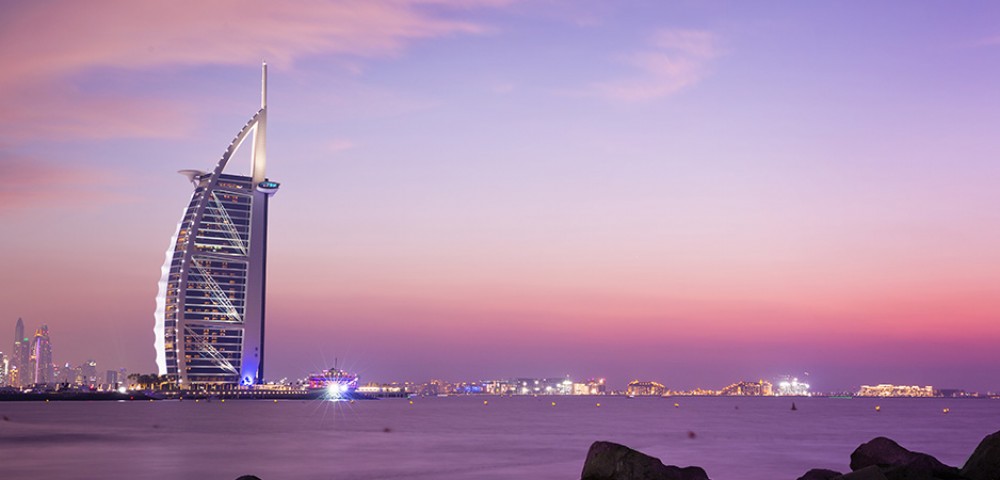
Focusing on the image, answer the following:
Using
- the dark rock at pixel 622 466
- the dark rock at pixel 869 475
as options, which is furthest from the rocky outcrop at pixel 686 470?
the dark rock at pixel 869 475

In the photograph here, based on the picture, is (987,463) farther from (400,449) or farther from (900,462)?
(400,449)

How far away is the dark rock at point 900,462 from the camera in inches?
969

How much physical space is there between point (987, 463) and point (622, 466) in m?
8.91

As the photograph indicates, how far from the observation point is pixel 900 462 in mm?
27859

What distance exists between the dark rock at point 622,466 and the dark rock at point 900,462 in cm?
501

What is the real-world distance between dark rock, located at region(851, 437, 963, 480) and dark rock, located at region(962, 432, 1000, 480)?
0.35 meters

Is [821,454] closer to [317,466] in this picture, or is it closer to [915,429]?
[317,466]

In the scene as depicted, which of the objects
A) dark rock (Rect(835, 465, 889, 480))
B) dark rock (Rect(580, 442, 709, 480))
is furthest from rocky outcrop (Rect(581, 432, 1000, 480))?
dark rock (Rect(835, 465, 889, 480))

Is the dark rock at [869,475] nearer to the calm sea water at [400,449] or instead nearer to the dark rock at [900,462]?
the dark rock at [900,462]

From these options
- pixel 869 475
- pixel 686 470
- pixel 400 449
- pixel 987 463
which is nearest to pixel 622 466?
pixel 686 470

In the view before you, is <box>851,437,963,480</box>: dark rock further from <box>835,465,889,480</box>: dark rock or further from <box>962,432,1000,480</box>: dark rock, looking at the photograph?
<box>835,465,889,480</box>: dark rock

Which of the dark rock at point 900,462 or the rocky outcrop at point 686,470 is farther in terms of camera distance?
the rocky outcrop at point 686,470

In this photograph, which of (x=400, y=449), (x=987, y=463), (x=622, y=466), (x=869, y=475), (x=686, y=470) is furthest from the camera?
(x=400, y=449)

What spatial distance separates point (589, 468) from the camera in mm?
25656
